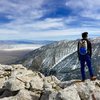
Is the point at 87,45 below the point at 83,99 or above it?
above

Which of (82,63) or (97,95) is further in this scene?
(82,63)

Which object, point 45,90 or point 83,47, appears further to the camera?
point 83,47

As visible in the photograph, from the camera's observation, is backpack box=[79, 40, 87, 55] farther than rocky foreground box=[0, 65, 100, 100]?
Yes

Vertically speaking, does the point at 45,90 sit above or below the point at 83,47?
below

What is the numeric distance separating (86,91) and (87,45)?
222 inches

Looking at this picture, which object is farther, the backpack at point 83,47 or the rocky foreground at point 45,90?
the backpack at point 83,47

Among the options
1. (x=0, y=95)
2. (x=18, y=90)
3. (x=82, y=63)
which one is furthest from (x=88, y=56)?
(x=0, y=95)

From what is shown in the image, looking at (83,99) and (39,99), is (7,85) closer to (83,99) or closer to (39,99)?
(39,99)

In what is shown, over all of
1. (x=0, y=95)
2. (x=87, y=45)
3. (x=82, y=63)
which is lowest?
(x=0, y=95)

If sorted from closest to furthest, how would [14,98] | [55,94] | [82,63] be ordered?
[55,94], [14,98], [82,63]

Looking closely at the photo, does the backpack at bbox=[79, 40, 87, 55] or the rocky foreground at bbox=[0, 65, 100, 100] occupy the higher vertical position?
the backpack at bbox=[79, 40, 87, 55]

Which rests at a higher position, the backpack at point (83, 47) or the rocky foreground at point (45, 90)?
the backpack at point (83, 47)

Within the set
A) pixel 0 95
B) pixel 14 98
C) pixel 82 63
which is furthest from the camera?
pixel 0 95

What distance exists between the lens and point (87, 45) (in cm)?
3428
